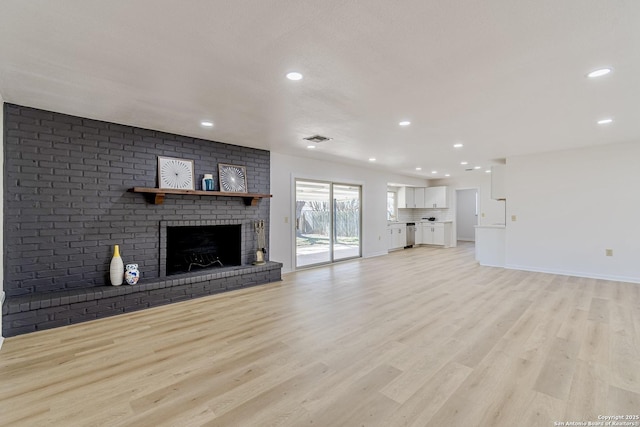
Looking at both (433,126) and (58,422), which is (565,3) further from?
(58,422)

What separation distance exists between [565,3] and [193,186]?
4.46 m

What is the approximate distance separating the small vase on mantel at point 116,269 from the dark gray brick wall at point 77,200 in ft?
0.51

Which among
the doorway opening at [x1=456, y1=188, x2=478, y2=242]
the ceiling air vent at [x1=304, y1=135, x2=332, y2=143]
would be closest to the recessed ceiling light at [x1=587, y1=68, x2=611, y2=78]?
the ceiling air vent at [x1=304, y1=135, x2=332, y2=143]

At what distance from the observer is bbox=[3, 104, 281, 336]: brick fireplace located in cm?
322

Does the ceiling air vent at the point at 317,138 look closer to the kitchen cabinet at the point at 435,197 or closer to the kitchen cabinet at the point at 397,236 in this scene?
the kitchen cabinet at the point at 397,236

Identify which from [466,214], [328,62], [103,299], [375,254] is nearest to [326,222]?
[375,254]

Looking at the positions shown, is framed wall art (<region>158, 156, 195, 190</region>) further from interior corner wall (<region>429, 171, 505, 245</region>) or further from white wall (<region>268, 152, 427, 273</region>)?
interior corner wall (<region>429, 171, 505, 245</region>)

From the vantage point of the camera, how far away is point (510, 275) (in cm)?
554

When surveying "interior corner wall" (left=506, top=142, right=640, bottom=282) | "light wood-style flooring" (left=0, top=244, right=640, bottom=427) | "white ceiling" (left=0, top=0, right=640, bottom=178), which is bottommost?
"light wood-style flooring" (left=0, top=244, right=640, bottom=427)

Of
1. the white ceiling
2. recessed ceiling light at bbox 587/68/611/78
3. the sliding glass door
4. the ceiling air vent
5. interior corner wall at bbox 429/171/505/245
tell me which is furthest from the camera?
interior corner wall at bbox 429/171/505/245

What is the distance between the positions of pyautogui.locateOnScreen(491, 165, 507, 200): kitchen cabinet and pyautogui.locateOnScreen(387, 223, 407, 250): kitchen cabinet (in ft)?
10.0

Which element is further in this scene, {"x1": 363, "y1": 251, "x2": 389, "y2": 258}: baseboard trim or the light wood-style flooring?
{"x1": 363, "y1": 251, "x2": 389, "y2": 258}: baseboard trim

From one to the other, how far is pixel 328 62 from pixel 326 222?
15.5ft

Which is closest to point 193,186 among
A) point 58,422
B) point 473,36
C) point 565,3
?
point 58,422
